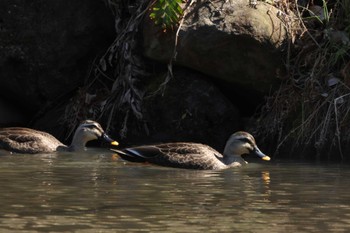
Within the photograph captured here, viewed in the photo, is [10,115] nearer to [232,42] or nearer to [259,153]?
[232,42]

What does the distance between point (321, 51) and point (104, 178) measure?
14.8ft

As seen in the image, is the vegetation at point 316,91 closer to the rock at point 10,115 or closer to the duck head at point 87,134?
the duck head at point 87,134

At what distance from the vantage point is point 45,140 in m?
15.1

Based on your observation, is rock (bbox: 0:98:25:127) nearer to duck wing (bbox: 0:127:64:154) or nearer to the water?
duck wing (bbox: 0:127:64:154)

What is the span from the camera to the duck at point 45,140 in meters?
15.1

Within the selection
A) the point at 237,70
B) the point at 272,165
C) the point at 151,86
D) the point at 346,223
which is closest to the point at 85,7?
the point at 151,86

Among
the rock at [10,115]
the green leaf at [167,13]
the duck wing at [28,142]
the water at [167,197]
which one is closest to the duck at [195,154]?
the water at [167,197]

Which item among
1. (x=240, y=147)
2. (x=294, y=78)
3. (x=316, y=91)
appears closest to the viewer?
(x=240, y=147)

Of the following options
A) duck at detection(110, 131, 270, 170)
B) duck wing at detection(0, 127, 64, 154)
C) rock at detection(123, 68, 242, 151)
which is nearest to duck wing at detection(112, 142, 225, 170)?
duck at detection(110, 131, 270, 170)

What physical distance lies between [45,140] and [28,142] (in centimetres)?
31

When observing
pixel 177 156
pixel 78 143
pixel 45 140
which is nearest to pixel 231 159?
pixel 177 156

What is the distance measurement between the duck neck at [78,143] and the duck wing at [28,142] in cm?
23

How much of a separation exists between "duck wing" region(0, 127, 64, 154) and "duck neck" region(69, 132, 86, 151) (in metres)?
0.23

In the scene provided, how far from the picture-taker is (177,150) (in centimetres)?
1373
